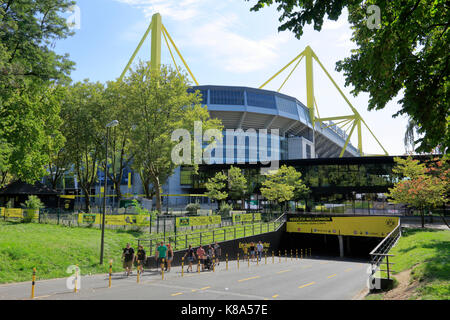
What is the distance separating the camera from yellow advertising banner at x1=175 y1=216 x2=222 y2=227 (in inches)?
1004

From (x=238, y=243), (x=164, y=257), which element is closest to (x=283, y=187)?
(x=238, y=243)

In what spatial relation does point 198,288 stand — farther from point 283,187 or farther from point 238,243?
point 283,187

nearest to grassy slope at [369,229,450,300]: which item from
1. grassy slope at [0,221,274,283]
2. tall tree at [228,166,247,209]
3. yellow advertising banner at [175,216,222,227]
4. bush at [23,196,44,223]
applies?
grassy slope at [0,221,274,283]

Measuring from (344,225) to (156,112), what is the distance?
74.9 feet

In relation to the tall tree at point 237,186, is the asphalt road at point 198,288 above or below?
below

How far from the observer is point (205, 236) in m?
25.2

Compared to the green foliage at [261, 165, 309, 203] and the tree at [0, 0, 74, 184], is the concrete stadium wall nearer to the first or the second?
the green foliage at [261, 165, 309, 203]

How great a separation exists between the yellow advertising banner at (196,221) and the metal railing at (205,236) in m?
0.99

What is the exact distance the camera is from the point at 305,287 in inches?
545

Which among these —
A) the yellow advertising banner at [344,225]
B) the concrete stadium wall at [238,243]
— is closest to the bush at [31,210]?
the concrete stadium wall at [238,243]

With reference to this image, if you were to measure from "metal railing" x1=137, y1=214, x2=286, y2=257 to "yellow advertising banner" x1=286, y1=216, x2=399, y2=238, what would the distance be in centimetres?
274

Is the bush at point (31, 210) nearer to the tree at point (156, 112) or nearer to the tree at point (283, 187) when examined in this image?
the tree at point (156, 112)

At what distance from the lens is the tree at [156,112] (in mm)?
31781
